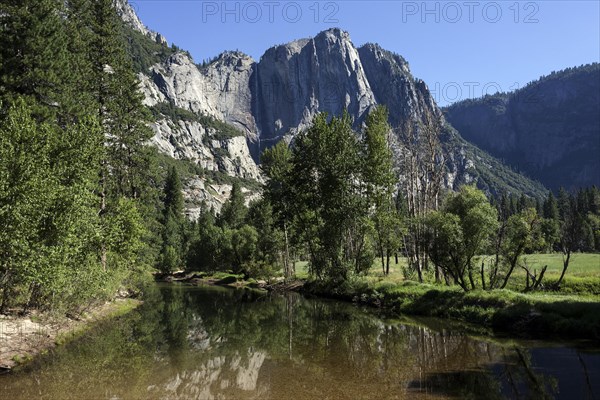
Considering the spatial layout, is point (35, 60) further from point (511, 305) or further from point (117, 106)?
point (511, 305)

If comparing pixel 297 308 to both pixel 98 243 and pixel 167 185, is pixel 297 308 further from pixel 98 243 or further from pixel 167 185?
pixel 167 185

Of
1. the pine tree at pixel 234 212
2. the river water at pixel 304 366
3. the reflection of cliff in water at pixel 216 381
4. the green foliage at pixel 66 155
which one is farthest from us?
the pine tree at pixel 234 212

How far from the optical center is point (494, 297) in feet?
82.6

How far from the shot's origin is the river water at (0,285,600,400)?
13492 millimetres

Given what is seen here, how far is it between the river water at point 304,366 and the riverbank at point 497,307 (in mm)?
2351

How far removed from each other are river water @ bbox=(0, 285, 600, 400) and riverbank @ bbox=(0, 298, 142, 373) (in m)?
0.70

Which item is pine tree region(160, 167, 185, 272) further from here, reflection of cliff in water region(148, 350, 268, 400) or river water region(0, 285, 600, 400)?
reflection of cliff in water region(148, 350, 268, 400)

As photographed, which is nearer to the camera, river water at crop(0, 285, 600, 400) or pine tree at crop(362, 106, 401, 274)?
river water at crop(0, 285, 600, 400)

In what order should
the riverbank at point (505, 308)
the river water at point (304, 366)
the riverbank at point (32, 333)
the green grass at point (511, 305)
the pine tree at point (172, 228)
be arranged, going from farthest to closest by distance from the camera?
the pine tree at point (172, 228) → the green grass at point (511, 305) → the riverbank at point (505, 308) → the riverbank at point (32, 333) → the river water at point (304, 366)

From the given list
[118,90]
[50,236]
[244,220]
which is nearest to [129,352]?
[50,236]

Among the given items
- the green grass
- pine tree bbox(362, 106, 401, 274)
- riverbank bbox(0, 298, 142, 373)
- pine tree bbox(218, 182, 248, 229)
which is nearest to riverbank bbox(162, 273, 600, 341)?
the green grass

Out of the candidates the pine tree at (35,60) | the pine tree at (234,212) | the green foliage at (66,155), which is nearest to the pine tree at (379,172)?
the green foliage at (66,155)

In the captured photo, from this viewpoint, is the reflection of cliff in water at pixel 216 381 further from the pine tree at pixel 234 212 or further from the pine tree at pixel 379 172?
the pine tree at pixel 234 212

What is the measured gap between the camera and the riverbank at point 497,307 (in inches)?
802
